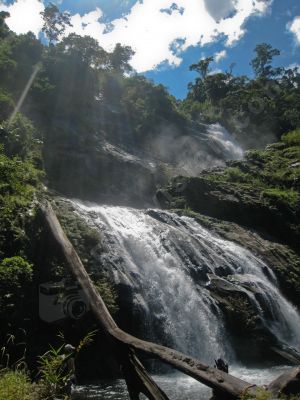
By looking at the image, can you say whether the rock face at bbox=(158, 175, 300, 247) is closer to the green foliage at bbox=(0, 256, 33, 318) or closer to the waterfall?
the waterfall

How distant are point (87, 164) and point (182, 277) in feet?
49.5

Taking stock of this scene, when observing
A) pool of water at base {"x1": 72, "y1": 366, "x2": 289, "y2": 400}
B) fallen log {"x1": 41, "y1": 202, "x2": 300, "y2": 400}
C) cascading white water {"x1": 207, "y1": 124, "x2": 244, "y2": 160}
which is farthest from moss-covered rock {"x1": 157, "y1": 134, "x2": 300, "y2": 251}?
fallen log {"x1": 41, "y1": 202, "x2": 300, "y2": 400}

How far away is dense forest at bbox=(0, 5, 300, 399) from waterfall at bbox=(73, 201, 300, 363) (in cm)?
148

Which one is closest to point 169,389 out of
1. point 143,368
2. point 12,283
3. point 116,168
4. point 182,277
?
point 143,368

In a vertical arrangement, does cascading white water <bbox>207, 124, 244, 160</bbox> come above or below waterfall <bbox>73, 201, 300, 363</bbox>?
above

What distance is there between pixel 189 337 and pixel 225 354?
4.52 ft

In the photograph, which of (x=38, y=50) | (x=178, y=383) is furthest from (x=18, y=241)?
(x=38, y=50)

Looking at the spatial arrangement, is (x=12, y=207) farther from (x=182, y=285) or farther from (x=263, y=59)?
(x=263, y=59)

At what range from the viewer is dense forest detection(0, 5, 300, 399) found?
11.5m

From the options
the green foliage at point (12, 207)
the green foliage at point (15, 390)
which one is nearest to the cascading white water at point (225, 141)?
the green foliage at point (12, 207)

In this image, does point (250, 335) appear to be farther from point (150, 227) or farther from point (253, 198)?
point (253, 198)

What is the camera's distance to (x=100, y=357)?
39.0ft

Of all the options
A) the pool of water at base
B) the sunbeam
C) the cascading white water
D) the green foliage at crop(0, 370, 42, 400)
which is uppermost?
the cascading white water

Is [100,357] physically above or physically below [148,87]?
below
